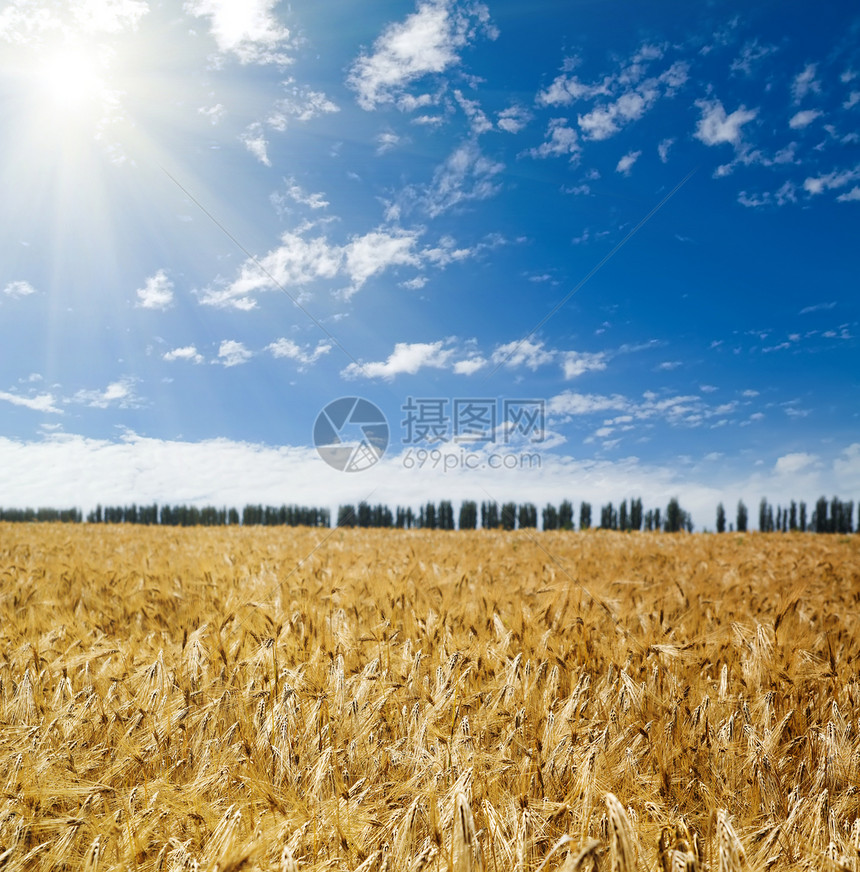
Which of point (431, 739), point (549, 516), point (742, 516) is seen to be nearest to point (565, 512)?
point (549, 516)

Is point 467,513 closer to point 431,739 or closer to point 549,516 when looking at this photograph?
point 549,516

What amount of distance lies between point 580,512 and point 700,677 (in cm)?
5752

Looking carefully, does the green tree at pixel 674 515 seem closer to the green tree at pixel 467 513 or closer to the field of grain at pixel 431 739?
the green tree at pixel 467 513

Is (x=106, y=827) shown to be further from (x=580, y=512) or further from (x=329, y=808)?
(x=580, y=512)

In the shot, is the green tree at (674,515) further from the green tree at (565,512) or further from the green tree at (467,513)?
the green tree at (467,513)

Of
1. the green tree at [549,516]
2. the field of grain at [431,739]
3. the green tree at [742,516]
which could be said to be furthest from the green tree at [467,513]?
the field of grain at [431,739]

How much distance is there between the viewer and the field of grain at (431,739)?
1.81 metres

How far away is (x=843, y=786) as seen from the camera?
2.32 metres

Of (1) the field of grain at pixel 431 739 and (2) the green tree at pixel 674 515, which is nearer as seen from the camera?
(1) the field of grain at pixel 431 739

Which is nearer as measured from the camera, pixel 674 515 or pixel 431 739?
pixel 431 739

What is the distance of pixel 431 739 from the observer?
2.43m

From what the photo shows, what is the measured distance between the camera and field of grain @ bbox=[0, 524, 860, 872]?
181 centimetres

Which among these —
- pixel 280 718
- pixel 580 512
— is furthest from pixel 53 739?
pixel 580 512

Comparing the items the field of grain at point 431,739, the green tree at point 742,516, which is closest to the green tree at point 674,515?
the green tree at point 742,516
